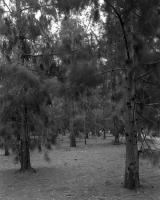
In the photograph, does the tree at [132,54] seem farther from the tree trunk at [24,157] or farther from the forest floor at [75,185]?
the tree trunk at [24,157]

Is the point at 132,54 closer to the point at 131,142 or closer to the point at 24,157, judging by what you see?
the point at 131,142

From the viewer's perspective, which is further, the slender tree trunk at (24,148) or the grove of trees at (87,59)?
the slender tree trunk at (24,148)

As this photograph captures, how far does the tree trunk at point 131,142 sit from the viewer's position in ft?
31.4

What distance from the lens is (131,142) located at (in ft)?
31.6

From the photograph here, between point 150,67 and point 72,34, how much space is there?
121 inches

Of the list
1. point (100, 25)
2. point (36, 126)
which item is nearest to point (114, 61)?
point (100, 25)

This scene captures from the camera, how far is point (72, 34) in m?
11.3

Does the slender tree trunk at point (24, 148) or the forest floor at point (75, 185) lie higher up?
the slender tree trunk at point (24, 148)

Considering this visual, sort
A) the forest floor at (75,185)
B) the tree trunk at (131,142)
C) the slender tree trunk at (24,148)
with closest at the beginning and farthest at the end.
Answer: the forest floor at (75,185) → the tree trunk at (131,142) → the slender tree trunk at (24,148)

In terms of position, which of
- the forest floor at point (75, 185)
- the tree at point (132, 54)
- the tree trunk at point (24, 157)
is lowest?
the forest floor at point (75, 185)

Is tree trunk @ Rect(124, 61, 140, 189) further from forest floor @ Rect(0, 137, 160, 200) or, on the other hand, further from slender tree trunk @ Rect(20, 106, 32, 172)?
slender tree trunk @ Rect(20, 106, 32, 172)

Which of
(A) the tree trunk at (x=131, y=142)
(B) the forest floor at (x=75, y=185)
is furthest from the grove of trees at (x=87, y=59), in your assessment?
(B) the forest floor at (x=75, y=185)

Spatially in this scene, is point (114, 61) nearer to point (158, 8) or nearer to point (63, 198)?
point (158, 8)

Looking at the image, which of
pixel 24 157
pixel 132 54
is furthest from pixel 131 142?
pixel 24 157
